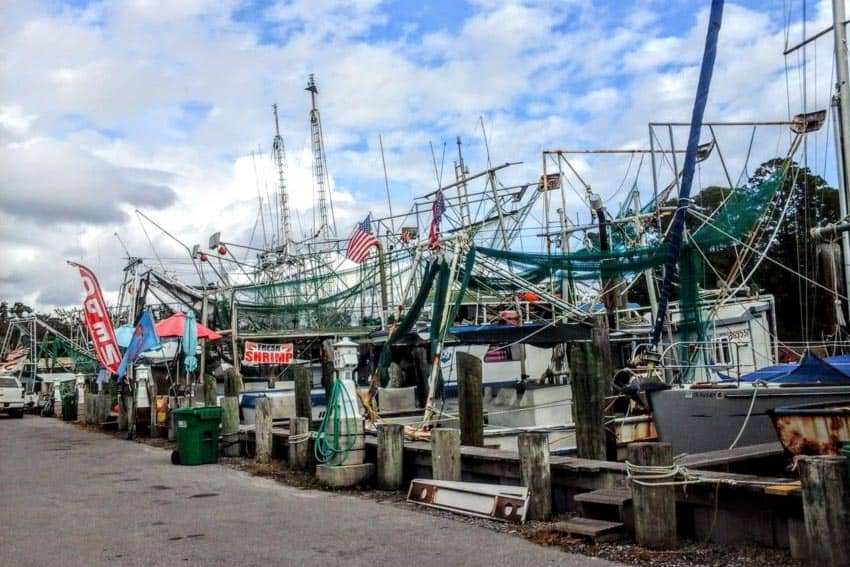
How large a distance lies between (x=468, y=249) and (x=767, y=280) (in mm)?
32492

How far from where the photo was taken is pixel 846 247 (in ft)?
54.4

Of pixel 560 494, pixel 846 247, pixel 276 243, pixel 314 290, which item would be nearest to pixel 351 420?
pixel 560 494

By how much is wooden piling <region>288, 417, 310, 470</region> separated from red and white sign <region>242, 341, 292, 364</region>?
10192 mm

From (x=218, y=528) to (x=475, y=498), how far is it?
2.95 m

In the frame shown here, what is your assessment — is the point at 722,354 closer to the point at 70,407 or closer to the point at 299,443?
the point at 299,443

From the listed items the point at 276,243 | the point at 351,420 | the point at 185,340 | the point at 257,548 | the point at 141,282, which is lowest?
the point at 257,548

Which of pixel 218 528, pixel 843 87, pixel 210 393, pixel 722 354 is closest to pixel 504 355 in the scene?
pixel 722 354

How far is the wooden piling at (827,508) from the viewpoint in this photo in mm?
6367

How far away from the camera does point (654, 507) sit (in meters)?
7.68

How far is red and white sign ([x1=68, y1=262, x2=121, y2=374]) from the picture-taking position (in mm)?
23500

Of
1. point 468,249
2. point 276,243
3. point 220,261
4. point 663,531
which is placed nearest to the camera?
point 663,531

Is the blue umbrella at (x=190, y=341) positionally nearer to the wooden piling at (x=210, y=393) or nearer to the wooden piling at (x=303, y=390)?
the wooden piling at (x=210, y=393)

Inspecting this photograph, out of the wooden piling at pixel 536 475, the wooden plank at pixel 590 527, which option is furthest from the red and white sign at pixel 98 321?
the wooden plank at pixel 590 527

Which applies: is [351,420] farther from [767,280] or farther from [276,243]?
[767,280]
